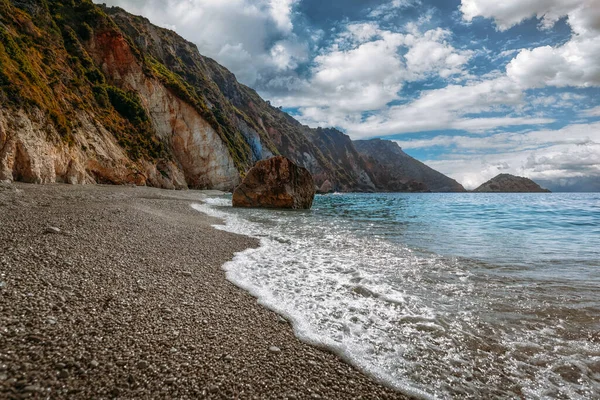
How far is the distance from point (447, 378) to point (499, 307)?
3.08 metres

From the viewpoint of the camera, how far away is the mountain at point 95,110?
2150cm

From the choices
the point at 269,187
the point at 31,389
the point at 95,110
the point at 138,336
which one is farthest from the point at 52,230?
the point at 95,110

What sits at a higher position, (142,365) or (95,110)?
(95,110)

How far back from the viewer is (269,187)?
103 feet

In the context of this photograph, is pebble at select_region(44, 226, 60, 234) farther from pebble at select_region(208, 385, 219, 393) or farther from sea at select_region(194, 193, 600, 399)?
pebble at select_region(208, 385, 219, 393)

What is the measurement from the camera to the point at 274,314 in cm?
529

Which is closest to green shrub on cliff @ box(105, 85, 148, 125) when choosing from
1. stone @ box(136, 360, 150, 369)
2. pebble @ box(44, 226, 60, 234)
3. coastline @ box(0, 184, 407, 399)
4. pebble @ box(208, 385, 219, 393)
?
pebble @ box(44, 226, 60, 234)

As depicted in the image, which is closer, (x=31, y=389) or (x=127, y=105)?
(x=31, y=389)

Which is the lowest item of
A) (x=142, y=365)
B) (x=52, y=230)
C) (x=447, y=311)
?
(x=447, y=311)

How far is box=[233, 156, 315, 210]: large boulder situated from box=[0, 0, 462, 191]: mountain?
48.6ft

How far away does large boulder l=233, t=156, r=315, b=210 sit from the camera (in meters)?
31.3

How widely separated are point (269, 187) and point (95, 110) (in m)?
23.8

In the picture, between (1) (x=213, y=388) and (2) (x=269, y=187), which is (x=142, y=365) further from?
(2) (x=269, y=187)

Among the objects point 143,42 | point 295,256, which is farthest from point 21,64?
point 143,42
